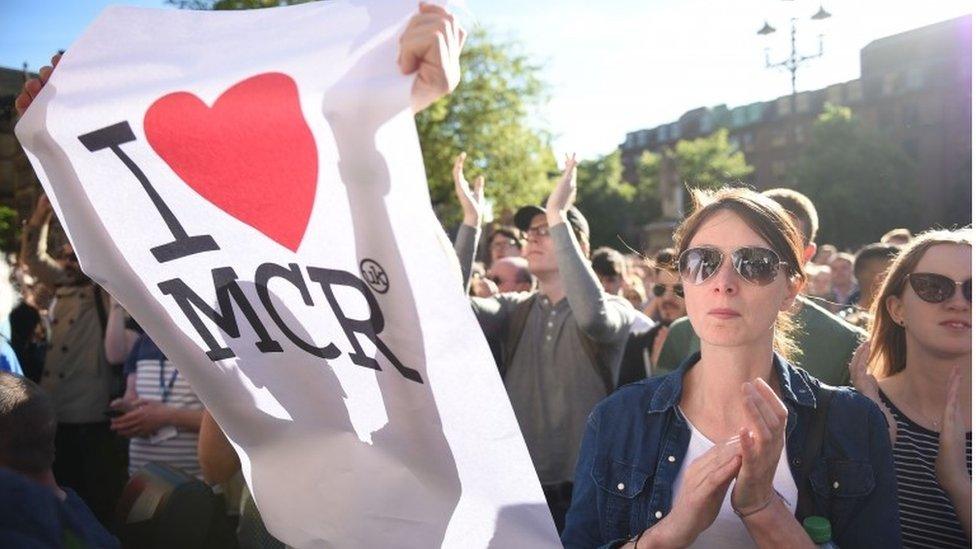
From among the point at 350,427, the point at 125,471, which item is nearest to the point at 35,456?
the point at 350,427

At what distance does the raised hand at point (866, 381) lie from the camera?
241 cm

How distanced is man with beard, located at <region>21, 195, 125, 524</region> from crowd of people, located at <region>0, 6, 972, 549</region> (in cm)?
104

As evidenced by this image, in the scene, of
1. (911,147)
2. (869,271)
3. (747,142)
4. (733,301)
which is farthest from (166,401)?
(747,142)

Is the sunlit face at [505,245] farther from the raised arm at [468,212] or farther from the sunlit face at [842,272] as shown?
the sunlit face at [842,272]

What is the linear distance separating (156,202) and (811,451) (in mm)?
1464

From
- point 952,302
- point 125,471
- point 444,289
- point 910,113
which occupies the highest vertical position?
point 910,113

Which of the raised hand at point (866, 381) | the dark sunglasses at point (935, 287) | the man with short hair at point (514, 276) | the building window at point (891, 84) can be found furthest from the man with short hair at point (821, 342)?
the building window at point (891, 84)

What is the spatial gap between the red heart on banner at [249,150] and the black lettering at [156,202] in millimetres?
62

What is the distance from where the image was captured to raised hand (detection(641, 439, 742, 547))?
5.32ft

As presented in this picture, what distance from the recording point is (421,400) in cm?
160

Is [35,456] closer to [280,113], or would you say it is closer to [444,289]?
[280,113]

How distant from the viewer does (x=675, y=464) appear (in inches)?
76.7

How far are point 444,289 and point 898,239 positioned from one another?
5.67 metres

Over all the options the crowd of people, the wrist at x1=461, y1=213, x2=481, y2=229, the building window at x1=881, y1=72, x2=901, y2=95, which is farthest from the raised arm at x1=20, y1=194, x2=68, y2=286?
the building window at x1=881, y1=72, x2=901, y2=95
